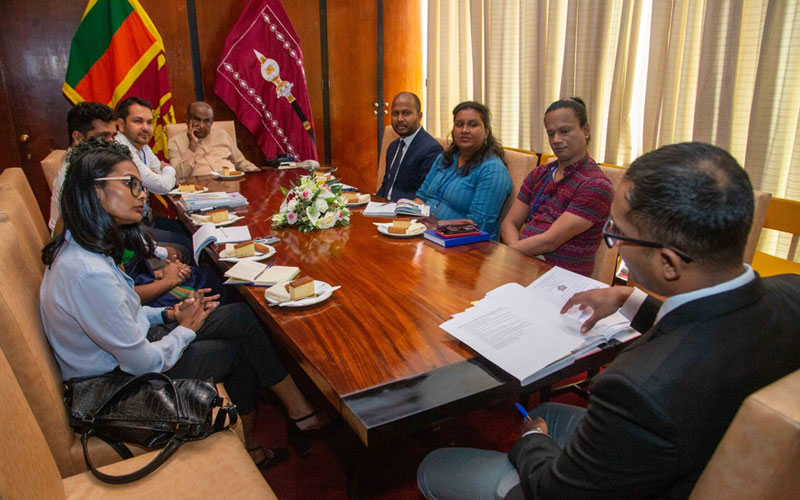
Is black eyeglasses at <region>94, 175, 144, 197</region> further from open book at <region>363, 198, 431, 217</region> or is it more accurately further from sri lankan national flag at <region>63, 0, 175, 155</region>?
sri lankan national flag at <region>63, 0, 175, 155</region>

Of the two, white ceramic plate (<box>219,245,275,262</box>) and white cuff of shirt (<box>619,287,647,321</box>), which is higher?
white cuff of shirt (<box>619,287,647,321</box>)

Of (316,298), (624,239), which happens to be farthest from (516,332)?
→ (316,298)

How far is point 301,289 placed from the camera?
1394 mm

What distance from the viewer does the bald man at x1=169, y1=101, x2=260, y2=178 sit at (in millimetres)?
3623

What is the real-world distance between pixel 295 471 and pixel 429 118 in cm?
411

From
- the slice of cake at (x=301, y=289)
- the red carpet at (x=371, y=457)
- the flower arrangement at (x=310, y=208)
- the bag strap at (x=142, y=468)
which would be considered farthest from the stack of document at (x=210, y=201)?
the bag strap at (x=142, y=468)

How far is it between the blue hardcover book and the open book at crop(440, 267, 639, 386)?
55 centimetres

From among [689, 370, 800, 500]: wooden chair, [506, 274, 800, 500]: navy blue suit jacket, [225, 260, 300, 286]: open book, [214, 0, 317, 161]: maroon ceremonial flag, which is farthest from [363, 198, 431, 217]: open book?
[214, 0, 317, 161]: maroon ceremonial flag

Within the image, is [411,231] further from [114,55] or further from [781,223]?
[114,55]

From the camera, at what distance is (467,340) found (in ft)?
3.77

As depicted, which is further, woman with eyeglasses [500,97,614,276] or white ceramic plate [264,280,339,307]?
woman with eyeglasses [500,97,614,276]

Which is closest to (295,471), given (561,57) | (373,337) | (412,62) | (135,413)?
(135,413)

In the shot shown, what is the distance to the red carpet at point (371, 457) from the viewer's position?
1687 mm

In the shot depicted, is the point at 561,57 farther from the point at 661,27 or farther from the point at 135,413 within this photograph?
the point at 135,413
